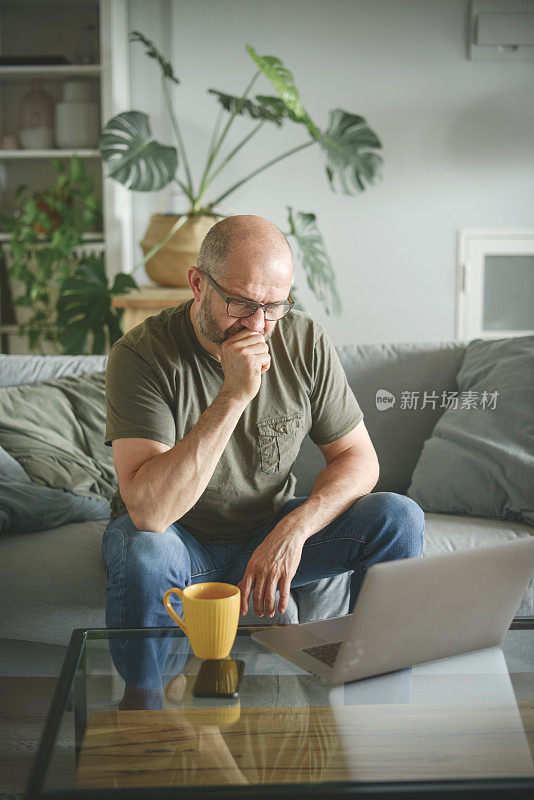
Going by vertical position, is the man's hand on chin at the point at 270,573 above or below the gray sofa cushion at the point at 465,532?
above

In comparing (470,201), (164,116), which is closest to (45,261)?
(164,116)

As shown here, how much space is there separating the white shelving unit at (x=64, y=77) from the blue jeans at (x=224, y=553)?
2.28 metres

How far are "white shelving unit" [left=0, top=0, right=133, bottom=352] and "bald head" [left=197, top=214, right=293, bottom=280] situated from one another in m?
2.19

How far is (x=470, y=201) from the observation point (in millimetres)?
3652

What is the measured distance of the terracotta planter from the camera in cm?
310

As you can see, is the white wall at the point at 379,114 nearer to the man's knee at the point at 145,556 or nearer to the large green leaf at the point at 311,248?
the large green leaf at the point at 311,248

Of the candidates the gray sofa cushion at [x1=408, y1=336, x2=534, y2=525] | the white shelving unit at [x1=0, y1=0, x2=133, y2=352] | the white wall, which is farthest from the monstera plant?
the gray sofa cushion at [x1=408, y1=336, x2=534, y2=525]

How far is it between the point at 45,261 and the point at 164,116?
837 millimetres

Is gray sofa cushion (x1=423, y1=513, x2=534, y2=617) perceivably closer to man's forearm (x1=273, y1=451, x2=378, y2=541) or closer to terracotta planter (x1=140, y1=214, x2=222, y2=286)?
man's forearm (x1=273, y1=451, x2=378, y2=541)

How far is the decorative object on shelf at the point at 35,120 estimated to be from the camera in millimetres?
3727

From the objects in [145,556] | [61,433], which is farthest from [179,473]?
[61,433]

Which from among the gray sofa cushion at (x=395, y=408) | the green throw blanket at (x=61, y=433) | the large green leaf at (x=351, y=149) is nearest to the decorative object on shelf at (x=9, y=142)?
the large green leaf at (x=351, y=149)

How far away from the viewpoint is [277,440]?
1591 mm

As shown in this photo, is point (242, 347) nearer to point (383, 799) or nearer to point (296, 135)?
point (383, 799)
